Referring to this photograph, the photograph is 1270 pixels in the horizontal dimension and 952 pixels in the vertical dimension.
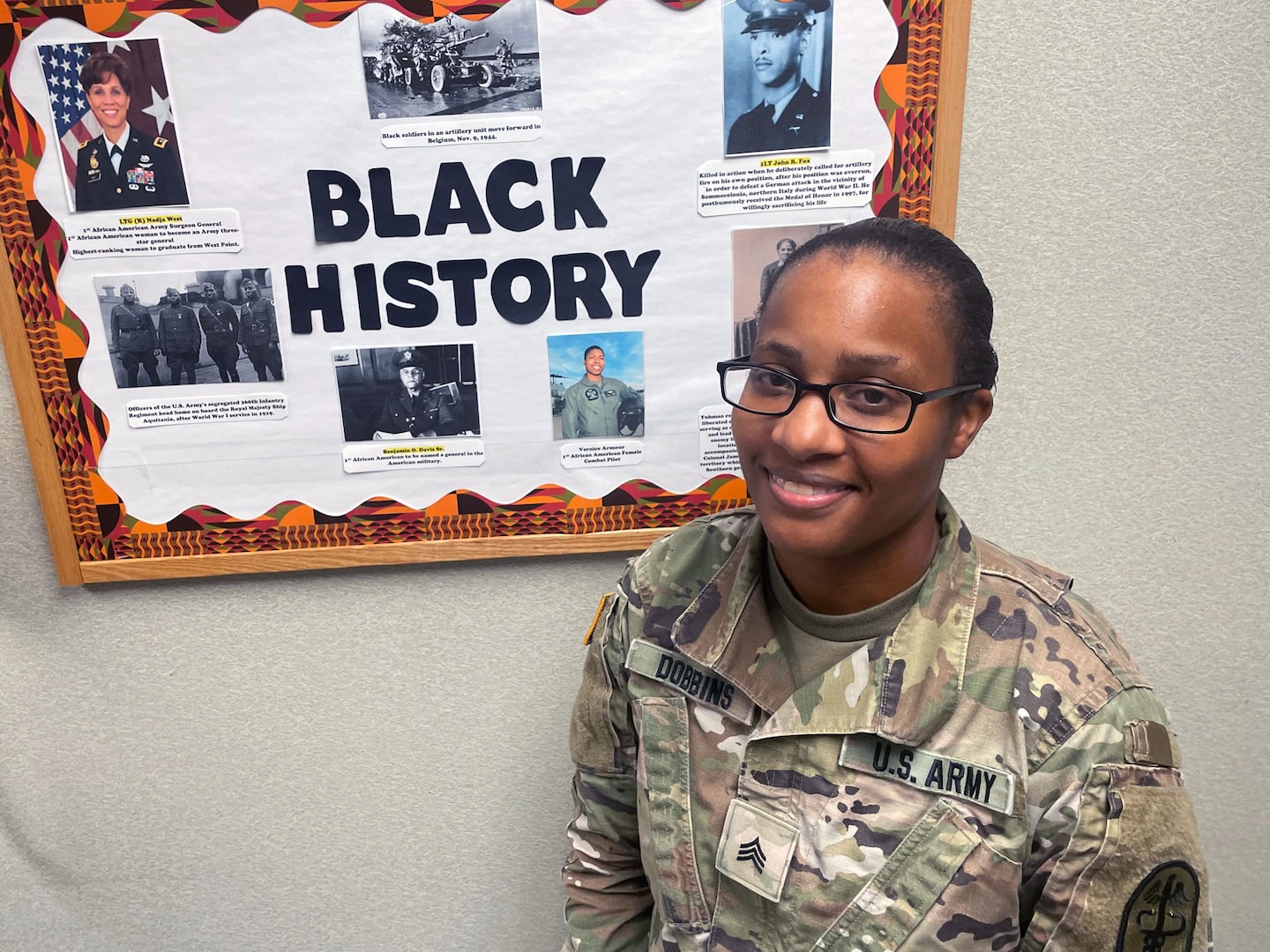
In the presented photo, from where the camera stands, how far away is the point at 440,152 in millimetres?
787

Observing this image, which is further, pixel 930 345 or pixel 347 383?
pixel 347 383

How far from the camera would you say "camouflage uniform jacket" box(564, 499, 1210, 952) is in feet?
1.77

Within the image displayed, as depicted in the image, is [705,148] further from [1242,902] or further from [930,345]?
[1242,902]

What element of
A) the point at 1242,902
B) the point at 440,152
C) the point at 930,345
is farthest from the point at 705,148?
the point at 1242,902

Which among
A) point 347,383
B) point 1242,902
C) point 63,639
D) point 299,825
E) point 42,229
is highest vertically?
point 42,229

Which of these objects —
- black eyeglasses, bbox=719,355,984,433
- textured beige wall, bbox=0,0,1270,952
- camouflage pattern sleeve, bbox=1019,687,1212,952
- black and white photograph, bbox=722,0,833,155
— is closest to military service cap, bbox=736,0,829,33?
black and white photograph, bbox=722,0,833,155

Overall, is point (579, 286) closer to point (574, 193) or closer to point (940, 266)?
point (574, 193)

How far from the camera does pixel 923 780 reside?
58 cm

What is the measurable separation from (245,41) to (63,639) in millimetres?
724

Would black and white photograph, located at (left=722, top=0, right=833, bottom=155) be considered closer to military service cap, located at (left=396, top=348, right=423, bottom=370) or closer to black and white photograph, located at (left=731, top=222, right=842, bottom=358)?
black and white photograph, located at (left=731, top=222, right=842, bottom=358)
